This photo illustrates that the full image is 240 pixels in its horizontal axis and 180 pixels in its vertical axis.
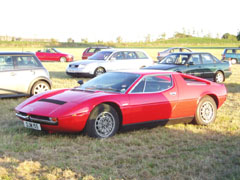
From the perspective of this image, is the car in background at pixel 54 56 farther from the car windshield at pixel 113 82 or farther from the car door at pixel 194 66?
the car windshield at pixel 113 82

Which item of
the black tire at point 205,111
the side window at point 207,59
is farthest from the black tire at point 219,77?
the black tire at point 205,111

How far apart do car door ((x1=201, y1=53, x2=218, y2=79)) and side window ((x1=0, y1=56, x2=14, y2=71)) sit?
8248mm

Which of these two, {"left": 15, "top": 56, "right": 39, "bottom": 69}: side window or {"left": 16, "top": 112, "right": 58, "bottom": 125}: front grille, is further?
{"left": 15, "top": 56, "right": 39, "bottom": 69}: side window

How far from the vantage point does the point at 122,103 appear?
6945 mm

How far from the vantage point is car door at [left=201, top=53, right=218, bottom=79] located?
648 inches

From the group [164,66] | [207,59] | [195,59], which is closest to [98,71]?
[164,66]

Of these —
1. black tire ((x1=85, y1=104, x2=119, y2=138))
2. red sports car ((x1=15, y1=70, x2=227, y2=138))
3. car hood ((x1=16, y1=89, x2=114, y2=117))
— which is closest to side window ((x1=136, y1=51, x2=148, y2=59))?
red sports car ((x1=15, y1=70, x2=227, y2=138))

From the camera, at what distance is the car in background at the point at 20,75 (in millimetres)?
11316

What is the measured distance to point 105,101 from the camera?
677 centimetres

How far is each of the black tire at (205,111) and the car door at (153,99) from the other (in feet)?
2.51

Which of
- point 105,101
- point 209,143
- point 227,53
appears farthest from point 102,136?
point 227,53

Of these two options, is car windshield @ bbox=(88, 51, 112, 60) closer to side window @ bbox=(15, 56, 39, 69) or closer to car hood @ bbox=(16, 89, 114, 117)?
side window @ bbox=(15, 56, 39, 69)

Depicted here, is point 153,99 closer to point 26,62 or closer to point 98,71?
point 26,62

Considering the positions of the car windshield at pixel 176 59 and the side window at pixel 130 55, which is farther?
the side window at pixel 130 55
